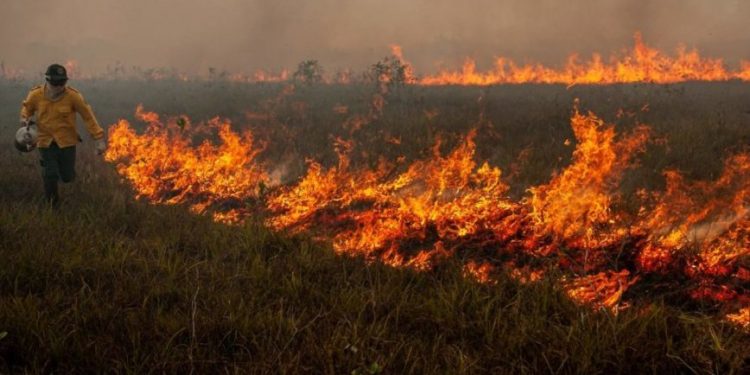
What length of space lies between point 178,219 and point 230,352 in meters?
3.88

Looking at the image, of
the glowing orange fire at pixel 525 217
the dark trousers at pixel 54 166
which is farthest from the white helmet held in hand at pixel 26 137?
the glowing orange fire at pixel 525 217

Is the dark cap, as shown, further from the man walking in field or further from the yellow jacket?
the yellow jacket

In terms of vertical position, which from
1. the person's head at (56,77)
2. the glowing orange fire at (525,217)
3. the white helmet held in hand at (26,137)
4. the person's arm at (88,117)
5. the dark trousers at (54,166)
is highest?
the person's head at (56,77)

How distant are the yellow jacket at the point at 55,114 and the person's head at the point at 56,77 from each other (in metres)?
0.15

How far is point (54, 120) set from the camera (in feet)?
21.0

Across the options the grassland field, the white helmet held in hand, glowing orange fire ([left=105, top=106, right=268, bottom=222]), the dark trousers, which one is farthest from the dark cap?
the grassland field

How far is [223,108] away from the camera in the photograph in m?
14.9

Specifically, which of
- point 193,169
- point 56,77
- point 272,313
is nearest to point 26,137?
point 56,77

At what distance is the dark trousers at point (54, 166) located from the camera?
6359 mm

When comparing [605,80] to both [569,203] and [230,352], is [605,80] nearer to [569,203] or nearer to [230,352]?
[569,203]

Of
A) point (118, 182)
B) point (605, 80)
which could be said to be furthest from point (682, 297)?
point (605, 80)

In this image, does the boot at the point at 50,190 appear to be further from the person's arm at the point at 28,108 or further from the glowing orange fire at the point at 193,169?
the glowing orange fire at the point at 193,169

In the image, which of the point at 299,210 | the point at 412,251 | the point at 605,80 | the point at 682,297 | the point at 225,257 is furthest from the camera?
the point at 605,80

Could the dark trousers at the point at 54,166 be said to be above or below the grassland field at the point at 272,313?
above
